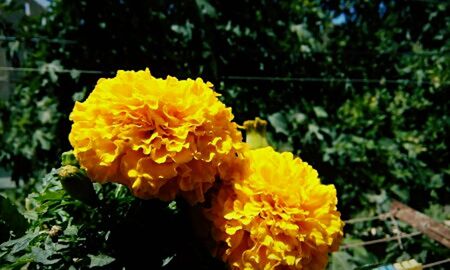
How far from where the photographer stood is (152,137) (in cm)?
54

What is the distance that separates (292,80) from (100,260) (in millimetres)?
1532

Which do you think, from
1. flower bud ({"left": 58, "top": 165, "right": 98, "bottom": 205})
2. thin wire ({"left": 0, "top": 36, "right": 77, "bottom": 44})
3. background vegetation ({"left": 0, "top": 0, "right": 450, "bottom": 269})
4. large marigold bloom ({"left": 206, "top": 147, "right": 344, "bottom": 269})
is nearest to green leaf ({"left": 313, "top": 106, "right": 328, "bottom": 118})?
background vegetation ({"left": 0, "top": 0, "right": 450, "bottom": 269})

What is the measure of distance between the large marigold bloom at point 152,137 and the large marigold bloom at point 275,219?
4cm

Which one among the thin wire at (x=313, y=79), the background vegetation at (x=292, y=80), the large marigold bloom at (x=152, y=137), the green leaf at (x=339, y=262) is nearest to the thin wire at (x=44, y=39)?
the background vegetation at (x=292, y=80)

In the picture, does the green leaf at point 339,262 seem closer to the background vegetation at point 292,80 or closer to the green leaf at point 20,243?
the background vegetation at point 292,80

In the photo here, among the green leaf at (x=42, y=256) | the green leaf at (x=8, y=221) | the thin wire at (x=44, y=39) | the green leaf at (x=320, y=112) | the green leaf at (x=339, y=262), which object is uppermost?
the thin wire at (x=44, y=39)

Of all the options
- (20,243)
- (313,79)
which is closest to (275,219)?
(20,243)

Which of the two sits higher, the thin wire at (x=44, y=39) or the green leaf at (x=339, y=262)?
the thin wire at (x=44, y=39)

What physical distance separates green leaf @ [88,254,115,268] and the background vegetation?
0.73 metres

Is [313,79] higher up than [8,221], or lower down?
higher up

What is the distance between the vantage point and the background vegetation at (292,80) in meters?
1.66

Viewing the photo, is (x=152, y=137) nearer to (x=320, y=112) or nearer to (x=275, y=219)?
(x=275, y=219)

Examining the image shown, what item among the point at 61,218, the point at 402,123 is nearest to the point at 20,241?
the point at 61,218

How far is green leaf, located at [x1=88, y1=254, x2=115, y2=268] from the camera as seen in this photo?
54 centimetres
